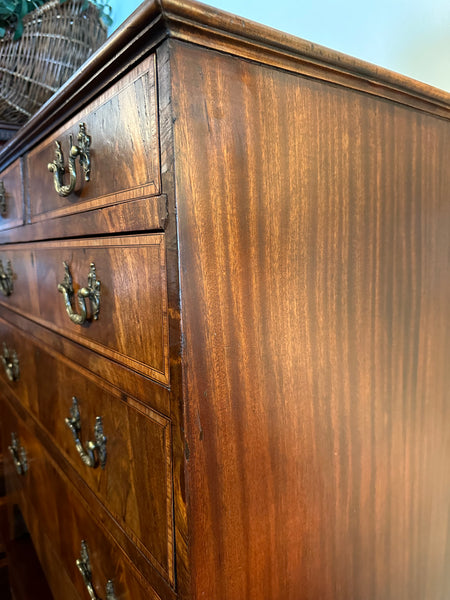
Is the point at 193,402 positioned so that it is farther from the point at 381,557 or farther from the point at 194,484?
the point at 381,557

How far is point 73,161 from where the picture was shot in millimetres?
523

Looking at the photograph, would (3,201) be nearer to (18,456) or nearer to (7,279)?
(7,279)

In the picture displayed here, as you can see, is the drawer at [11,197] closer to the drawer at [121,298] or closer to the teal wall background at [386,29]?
the drawer at [121,298]

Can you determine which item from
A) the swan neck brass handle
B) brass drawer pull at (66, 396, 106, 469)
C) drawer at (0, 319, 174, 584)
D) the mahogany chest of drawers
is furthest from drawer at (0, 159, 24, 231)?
brass drawer pull at (66, 396, 106, 469)

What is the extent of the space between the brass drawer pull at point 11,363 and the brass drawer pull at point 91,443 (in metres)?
0.42

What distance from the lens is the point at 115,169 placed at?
1.47 feet

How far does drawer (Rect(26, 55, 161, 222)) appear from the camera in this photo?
15.3 inches

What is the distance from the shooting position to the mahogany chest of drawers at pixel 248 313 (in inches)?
15.1

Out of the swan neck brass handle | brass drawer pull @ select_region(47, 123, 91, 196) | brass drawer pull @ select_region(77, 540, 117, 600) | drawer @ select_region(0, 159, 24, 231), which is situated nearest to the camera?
brass drawer pull @ select_region(47, 123, 91, 196)

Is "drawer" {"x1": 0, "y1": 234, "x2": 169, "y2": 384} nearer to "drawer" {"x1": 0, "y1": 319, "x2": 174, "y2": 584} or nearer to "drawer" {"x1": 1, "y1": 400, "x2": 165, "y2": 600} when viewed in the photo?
"drawer" {"x1": 0, "y1": 319, "x2": 174, "y2": 584}

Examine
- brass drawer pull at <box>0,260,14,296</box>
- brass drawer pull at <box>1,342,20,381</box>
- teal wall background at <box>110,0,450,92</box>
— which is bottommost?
brass drawer pull at <box>1,342,20,381</box>

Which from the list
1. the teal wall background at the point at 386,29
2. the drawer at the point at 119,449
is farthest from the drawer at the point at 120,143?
the teal wall background at the point at 386,29

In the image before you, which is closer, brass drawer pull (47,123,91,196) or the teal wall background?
brass drawer pull (47,123,91,196)

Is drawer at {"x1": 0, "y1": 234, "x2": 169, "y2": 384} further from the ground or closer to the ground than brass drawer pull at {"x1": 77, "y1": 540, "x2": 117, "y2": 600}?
further from the ground
